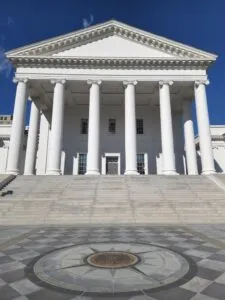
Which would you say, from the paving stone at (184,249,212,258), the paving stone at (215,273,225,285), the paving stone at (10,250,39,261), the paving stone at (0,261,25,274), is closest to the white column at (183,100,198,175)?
the paving stone at (184,249,212,258)

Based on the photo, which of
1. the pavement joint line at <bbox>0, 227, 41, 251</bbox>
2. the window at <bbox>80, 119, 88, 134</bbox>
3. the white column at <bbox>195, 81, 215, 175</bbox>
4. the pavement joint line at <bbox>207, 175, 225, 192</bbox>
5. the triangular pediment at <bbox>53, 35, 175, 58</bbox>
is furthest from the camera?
the window at <bbox>80, 119, 88, 134</bbox>

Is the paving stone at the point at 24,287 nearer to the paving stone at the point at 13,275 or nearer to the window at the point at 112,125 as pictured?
the paving stone at the point at 13,275

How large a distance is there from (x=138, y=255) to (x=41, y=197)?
467 inches

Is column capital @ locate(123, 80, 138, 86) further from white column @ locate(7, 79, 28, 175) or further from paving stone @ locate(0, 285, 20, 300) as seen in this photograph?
paving stone @ locate(0, 285, 20, 300)

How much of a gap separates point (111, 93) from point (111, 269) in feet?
95.0

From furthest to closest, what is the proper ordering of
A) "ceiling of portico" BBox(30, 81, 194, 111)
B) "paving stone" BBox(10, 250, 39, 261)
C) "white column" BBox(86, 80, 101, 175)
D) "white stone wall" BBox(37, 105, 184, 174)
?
"white stone wall" BBox(37, 105, 184, 174), "ceiling of portico" BBox(30, 81, 194, 111), "white column" BBox(86, 80, 101, 175), "paving stone" BBox(10, 250, 39, 261)

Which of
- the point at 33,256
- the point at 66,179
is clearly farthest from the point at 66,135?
the point at 33,256

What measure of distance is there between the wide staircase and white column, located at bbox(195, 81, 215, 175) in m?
3.83

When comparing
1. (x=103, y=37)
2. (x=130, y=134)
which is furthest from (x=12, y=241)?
(x=103, y=37)

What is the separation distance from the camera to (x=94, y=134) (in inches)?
1016

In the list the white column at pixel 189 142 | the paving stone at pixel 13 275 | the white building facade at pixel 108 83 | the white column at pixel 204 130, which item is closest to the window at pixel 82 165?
the white building facade at pixel 108 83

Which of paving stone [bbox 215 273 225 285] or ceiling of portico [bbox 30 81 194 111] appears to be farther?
ceiling of portico [bbox 30 81 194 111]

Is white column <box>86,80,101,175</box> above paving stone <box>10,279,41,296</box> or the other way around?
above

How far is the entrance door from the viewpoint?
33125 mm
